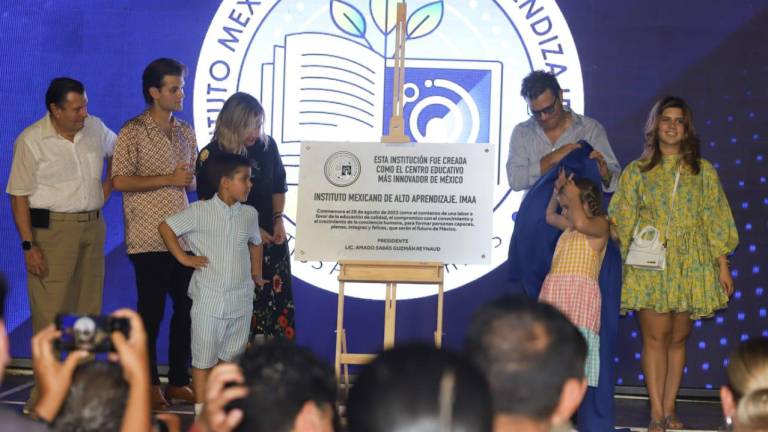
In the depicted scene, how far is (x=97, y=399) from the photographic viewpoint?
74.1 inches

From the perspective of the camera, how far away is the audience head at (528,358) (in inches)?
71.9

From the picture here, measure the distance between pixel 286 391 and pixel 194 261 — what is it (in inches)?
124

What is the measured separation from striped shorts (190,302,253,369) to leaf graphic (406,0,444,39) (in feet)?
7.19

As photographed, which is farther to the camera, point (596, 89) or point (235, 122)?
point (596, 89)

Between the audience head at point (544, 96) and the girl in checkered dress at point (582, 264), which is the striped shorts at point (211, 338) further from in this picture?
the audience head at point (544, 96)

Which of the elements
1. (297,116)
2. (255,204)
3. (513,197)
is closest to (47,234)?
(255,204)

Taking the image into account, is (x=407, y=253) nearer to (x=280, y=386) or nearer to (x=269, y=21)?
(x=269, y=21)

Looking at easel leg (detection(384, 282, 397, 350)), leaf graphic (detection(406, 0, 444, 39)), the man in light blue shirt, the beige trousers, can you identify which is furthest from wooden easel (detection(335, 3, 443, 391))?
the beige trousers

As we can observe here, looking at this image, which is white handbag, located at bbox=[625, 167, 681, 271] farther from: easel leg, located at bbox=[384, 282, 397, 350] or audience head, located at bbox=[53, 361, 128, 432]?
audience head, located at bbox=[53, 361, 128, 432]

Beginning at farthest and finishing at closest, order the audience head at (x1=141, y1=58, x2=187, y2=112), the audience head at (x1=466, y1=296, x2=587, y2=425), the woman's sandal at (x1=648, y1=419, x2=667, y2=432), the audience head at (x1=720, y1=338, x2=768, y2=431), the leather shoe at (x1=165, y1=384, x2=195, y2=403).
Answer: the leather shoe at (x1=165, y1=384, x2=195, y2=403) → the audience head at (x1=141, y1=58, x2=187, y2=112) → the woman's sandal at (x1=648, y1=419, x2=667, y2=432) → the audience head at (x1=720, y1=338, x2=768, y2=431) → the audience head at (x1=466, y1=296, x2=587, y2=425)

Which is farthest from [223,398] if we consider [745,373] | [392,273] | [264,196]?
[264,196]

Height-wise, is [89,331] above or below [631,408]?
above

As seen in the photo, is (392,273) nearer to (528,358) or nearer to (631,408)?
(631,408)

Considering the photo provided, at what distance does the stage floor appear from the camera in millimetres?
5387
